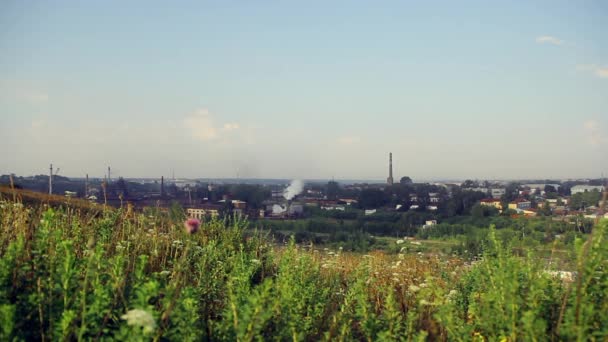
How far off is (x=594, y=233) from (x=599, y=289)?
0.44 meters

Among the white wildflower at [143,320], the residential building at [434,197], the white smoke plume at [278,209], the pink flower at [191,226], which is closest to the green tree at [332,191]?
the residential building at [434,197]

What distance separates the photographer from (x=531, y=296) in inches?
136

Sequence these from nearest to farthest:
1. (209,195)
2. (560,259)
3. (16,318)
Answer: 1. (16,318)
2. (560,259)
3. (209,195)

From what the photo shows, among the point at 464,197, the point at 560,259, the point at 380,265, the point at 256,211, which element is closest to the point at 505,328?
the point at 560,259

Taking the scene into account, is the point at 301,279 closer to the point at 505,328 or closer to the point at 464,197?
the point at 505,328

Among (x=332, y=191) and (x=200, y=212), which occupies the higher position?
(x=200, y=212)

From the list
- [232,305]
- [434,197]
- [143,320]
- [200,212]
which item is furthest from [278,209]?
[143,320]

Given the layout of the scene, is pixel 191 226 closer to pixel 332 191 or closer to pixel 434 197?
pixel 434 197

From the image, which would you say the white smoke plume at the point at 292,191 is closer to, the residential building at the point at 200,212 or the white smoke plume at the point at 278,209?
the white smoke plume at the point at 278,209

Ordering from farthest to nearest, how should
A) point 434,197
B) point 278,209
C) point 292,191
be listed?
1. point 292,191
2. point 434,197
3. point 278,209

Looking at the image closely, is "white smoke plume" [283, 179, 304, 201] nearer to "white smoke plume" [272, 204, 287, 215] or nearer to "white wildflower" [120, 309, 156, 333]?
"white smoke plume" [272, 204, 287, 215]

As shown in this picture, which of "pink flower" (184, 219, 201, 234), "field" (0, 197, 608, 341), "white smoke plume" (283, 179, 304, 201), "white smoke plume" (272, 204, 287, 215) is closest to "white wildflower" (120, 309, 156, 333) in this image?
"field" (0, 197, 608, 341)

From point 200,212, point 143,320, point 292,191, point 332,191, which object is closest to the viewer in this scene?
point 143,320

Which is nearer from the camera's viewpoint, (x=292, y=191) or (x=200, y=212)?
(x=200, y=212)
